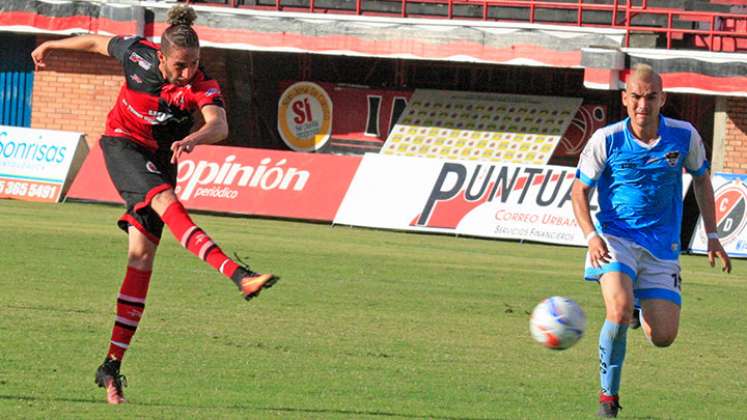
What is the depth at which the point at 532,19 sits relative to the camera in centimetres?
2902

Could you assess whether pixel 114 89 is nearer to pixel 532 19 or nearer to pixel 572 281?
pixel 532 19

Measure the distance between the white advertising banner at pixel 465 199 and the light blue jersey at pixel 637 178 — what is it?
14504mm

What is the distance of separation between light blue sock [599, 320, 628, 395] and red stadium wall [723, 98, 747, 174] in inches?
791

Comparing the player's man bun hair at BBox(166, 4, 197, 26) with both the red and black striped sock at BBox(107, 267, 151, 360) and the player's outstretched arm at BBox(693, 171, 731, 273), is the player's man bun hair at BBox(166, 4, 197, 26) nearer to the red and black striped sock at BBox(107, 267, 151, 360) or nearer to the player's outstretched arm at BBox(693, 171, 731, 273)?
the red and black striped sock at BBox(107, 267, 151, 360)

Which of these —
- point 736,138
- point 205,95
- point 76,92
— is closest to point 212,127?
point 205,95

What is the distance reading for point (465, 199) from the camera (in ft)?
80.1

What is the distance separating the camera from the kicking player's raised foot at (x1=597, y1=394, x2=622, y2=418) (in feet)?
27.9

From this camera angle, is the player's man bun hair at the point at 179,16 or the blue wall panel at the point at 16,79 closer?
the player's man bun hair at the point at 179,16

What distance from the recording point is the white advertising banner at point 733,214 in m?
23.5

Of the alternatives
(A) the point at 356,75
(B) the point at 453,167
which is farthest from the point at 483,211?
(A) the point at 356,75

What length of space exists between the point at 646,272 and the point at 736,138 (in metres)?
20.0

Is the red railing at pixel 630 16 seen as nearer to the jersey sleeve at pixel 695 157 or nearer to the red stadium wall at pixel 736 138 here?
the red stadium wall at pixel 736 138

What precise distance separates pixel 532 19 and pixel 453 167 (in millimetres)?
5680

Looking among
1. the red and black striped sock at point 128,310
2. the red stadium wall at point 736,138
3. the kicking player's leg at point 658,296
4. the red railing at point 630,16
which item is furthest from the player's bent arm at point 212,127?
the red stadium wall at point 736,138
